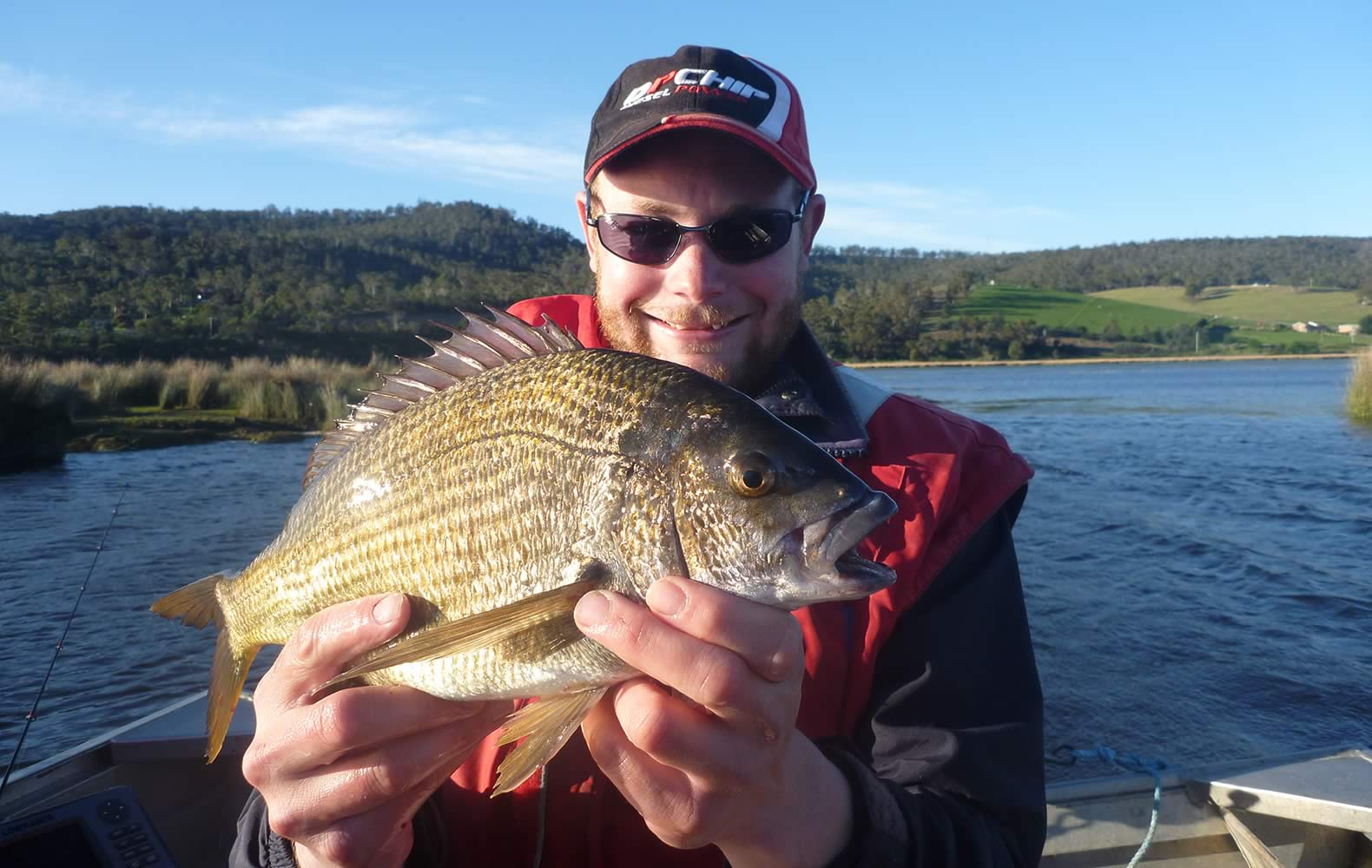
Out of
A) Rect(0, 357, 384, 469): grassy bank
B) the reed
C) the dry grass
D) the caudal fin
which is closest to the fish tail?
the caudal fin

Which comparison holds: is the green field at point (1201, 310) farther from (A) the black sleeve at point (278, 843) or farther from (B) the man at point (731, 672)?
(A) the black sleeve at point (278, 843)

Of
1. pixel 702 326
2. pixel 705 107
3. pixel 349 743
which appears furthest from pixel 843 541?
pixel 705 107

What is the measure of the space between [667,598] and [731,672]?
16 centimetres

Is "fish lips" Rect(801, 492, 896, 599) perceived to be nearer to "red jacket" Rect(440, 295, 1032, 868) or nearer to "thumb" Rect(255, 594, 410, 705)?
"red jacket" Rect(440, 295, 1032, 868)

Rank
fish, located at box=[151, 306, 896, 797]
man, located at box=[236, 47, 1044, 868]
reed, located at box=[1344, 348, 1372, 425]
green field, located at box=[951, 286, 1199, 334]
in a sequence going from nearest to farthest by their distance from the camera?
man, located at box=[236, 47, 1044, 868] → fish, located at box=[151, 306, 896, 797] → reed, located at box=[1344, 348, 1372, 425] → green field, located at box=[951, 286, 1199, 334]

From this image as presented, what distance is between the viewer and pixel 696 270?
2529 mm

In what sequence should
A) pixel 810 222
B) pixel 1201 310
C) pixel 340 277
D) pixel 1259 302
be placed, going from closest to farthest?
pixel 810 222, pixel 340 277, pixel 1201 310, pixel 1259 302

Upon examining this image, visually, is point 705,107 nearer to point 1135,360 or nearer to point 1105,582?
point 1105,582

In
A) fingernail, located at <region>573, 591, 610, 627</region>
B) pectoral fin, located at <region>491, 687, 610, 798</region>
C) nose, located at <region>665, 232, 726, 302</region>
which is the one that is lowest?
pectoral fin, located at <region>491, 687, 610, 798</region>

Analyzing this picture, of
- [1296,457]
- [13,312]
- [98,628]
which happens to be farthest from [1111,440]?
[13,312]

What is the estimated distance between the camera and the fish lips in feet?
5.14

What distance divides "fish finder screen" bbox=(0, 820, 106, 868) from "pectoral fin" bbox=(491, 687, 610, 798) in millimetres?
2364

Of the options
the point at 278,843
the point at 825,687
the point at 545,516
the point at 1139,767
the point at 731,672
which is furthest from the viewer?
the point at 1139,767

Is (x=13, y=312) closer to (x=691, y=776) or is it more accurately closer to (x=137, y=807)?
(x=137, y=807)
